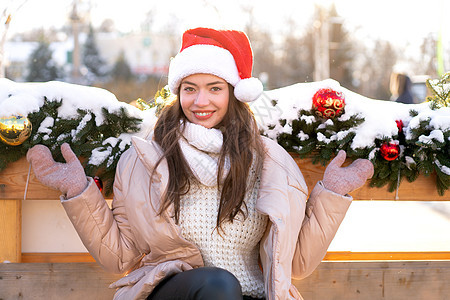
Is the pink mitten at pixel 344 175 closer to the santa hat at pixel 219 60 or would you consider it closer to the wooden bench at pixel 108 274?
the wooden bench at pixel 108 274

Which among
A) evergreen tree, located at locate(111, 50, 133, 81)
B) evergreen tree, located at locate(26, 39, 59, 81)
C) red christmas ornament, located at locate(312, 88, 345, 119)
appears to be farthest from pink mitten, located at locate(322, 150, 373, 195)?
evergreen tree, located at locate(111, 50, 133, 81)

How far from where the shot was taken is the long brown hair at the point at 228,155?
2.41 meters

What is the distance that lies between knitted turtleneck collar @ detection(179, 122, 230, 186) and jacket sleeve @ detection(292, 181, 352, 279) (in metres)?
0.43

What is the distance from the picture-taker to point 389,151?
2.75 m

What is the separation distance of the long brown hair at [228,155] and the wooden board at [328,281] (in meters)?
0.70

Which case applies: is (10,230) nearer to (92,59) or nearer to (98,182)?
(98,182)

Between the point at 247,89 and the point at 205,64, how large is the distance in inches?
8.5

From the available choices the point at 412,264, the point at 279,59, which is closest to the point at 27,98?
the point at 412,264

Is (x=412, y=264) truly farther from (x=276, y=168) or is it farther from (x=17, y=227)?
(x=17, y=227)

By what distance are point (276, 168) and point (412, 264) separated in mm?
1010

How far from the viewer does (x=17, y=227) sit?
9.35 feet

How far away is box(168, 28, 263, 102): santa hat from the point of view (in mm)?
2529

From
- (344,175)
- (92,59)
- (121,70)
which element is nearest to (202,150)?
(344,175)

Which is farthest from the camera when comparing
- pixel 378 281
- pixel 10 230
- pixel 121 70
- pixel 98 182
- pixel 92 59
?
pixel 121 70
